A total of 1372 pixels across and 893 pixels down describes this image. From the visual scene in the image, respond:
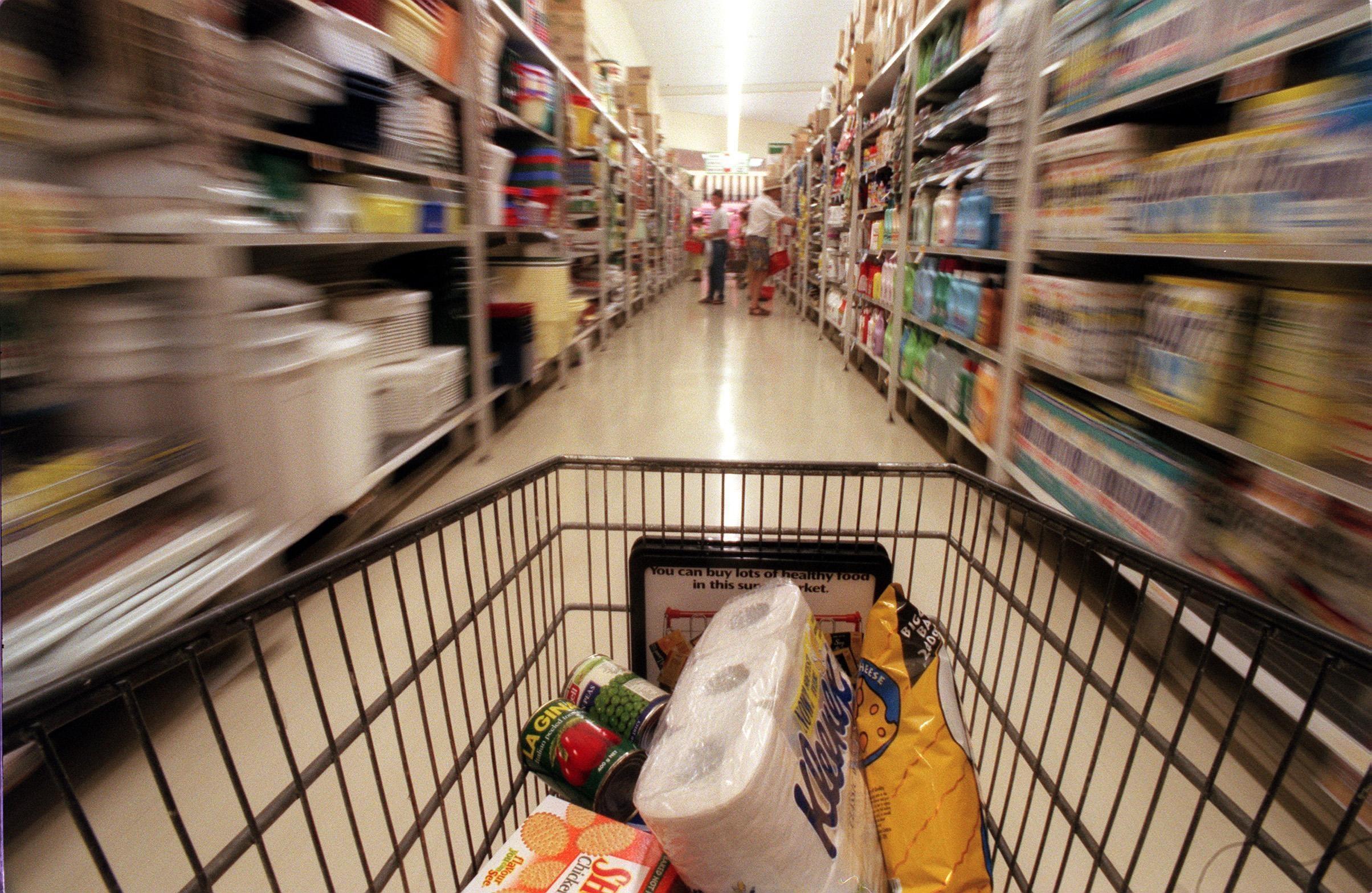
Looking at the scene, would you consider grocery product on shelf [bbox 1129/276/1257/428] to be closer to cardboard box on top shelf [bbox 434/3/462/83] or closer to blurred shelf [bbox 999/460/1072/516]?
blurred shelf [bbox 999/460/1072/516]

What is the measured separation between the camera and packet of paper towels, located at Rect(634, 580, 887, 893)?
71 cm

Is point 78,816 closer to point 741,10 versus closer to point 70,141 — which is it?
point 70,141

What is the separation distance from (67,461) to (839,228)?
235 inches

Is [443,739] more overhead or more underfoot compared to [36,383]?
more underfoot

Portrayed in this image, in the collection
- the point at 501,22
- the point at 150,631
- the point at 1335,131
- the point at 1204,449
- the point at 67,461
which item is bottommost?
the point at 150,631

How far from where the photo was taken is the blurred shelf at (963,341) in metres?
2.54

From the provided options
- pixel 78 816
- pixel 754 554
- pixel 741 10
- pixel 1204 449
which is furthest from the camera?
pixel 741 10

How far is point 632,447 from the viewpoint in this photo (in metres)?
3.21

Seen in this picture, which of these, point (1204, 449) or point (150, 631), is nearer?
point (150, 631)

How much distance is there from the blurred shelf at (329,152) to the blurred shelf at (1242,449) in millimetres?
2119

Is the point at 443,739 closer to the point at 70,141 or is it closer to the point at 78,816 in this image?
the point at 78,816

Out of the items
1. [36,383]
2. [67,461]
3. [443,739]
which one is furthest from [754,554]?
[36,383]

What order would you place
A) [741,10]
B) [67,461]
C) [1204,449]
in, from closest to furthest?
[67,461]
[1204,449]
[741,10]

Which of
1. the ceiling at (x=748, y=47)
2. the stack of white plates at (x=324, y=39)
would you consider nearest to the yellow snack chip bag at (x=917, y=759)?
the stack of white plates at (x=324, y=39)
